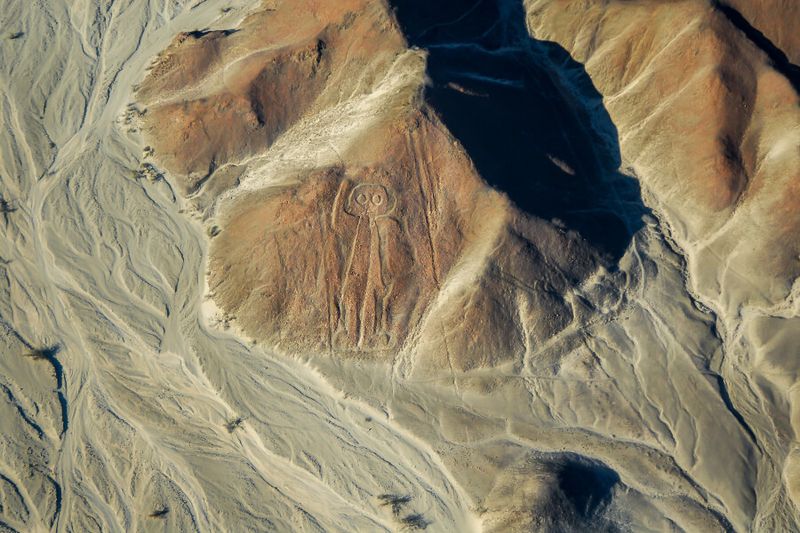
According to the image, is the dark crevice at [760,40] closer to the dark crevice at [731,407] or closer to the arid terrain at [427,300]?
the arid terrain at [427,300]

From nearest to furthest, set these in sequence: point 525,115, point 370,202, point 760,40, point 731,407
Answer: point 731,407, point 370,202, point 760,40, point 525,115

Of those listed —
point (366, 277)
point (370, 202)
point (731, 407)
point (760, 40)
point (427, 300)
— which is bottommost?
point (731, 407)

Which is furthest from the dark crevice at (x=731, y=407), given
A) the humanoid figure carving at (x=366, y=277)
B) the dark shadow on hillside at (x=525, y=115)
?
the humanoid figure carving at (x=366, y=277)

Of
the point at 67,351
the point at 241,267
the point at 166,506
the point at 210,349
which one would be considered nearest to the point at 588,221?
the point at 241,267

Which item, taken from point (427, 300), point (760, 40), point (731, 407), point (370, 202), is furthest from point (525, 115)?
point (731, 407)

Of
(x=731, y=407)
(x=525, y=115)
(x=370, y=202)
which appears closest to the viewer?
(x=731, y=407)

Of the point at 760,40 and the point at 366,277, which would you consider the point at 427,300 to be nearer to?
the point at 366,277
